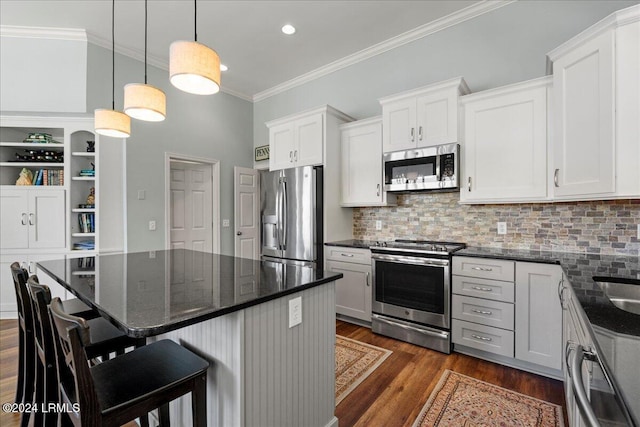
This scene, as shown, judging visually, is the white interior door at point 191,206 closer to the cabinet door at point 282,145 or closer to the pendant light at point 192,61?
the cabinet door at point 282,145

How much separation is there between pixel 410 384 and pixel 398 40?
3631 millimetres

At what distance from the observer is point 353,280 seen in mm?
3340

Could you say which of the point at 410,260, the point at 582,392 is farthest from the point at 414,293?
the point at 582,392

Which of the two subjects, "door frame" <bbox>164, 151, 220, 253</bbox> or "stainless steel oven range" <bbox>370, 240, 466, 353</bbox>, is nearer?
"stainless steel oven range" <bbox>370, 240, 466, 353</bbox>

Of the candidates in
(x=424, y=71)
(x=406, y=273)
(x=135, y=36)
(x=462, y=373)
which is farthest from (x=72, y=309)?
(x=424, y=71)

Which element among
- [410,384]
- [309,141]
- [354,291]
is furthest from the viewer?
[309,141]

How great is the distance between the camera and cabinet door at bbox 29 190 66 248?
3.55 metres

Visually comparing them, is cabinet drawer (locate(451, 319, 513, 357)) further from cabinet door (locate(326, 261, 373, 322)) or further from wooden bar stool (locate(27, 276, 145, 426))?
wooden bar stool (locate(27, 276, 145, 426))

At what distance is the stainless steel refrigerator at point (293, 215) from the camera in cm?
354

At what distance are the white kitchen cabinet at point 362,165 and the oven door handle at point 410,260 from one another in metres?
0.66

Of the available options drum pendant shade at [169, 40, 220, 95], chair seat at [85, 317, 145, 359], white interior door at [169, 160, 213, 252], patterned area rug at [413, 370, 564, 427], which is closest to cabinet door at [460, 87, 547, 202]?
patterned area rug at [413, 370, 564, 427]

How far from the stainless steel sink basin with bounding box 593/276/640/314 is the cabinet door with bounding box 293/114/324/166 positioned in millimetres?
2698

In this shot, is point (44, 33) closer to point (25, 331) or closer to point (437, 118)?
point (25, 331)

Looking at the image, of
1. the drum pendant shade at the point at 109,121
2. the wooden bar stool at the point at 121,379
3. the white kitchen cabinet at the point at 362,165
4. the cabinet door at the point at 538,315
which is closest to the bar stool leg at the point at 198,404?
the wooden bar stool at the point at 121,379
